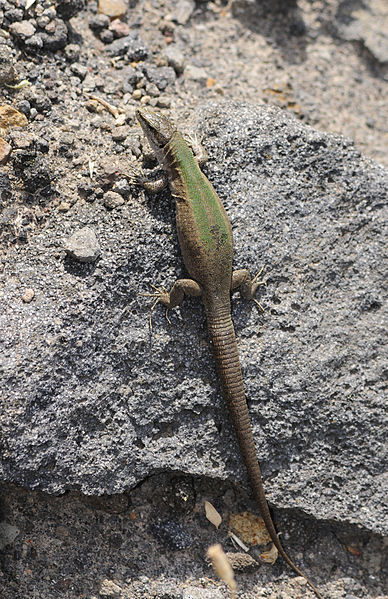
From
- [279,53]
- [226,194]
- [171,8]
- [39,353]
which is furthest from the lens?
[279,53]

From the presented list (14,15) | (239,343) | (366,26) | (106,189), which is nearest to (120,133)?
(106,189)

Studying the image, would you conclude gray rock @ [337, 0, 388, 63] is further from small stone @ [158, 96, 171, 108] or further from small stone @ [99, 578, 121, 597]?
small stone @ [99, 578, 121, 597]

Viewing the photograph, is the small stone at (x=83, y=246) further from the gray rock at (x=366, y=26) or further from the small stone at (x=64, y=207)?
the gray rock at (x=366, y=26)

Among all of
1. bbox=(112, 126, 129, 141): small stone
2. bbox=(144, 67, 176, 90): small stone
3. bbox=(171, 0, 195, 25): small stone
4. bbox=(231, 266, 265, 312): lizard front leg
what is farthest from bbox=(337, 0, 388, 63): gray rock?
bbox=(231, 266, 265, 312): lizard front leg

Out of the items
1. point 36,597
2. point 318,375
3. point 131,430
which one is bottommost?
point 36,597

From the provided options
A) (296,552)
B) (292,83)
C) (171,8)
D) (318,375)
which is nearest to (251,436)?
(318,375)

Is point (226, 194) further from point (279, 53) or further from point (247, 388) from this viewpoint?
point (279, 53)
